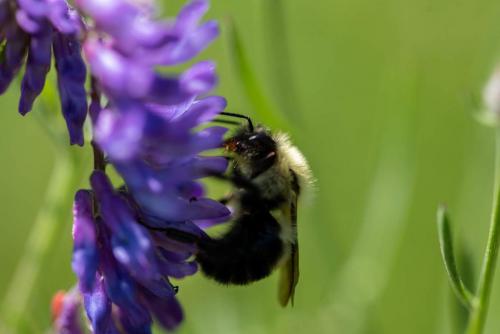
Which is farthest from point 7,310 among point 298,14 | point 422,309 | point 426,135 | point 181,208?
point 298,14

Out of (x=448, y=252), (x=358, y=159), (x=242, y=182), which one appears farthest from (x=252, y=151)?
(x=358, y=159)

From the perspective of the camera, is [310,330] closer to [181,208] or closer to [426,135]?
[181,208]

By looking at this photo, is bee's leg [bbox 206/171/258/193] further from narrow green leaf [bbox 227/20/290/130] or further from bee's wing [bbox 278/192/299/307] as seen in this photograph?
narrow green leaf [bbox 227/20/290/130]

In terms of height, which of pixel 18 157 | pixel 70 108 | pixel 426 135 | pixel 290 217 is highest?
pixel 70 108

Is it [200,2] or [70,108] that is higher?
[200,2]

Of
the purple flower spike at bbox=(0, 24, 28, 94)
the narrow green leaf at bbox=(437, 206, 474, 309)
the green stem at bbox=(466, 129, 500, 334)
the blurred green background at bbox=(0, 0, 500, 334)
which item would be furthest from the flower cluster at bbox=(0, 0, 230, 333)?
the blurred green background at bbox=(0, 0, 500, 334)

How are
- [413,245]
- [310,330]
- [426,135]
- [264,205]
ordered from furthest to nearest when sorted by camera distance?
[426,135] < [413,245] < [310,330] < [264,205]

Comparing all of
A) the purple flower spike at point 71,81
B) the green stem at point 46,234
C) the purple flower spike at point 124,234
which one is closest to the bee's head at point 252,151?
the purple flower spike at point 124,234
